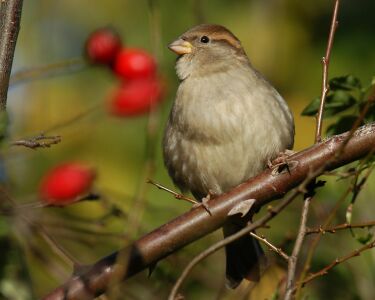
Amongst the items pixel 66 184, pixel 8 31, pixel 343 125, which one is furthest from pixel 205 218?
pixel 8 31

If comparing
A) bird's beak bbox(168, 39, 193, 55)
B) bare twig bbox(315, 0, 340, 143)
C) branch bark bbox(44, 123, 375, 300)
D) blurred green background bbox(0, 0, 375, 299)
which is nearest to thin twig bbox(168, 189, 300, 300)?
branch bark bbox(44, 123, 375, 300)

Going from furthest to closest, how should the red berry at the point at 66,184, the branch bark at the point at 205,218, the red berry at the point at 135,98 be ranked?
the red berry at the point at 135,98
the red berry at the point at 66,184
the branch bark at the point at 205,218

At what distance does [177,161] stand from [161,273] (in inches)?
34.6

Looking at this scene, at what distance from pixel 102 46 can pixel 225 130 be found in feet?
2.53

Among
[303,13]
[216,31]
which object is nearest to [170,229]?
[216,31]

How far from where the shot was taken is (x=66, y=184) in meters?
3.39

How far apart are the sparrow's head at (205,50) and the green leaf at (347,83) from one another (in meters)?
1.27

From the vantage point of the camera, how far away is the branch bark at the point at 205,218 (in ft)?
9.97

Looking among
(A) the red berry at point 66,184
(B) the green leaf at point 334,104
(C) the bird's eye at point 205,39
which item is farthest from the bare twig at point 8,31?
(C) the bird's eye at point 205,39

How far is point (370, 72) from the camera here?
5.84 meters

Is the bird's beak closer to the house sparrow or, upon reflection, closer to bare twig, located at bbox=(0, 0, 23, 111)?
the house sparrow

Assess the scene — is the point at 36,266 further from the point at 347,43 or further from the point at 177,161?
the point at 347,43

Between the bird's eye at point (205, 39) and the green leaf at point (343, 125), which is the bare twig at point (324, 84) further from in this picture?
the bird's eye at point (205, 39)

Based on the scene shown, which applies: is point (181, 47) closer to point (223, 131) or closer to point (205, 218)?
point (223, 131)
